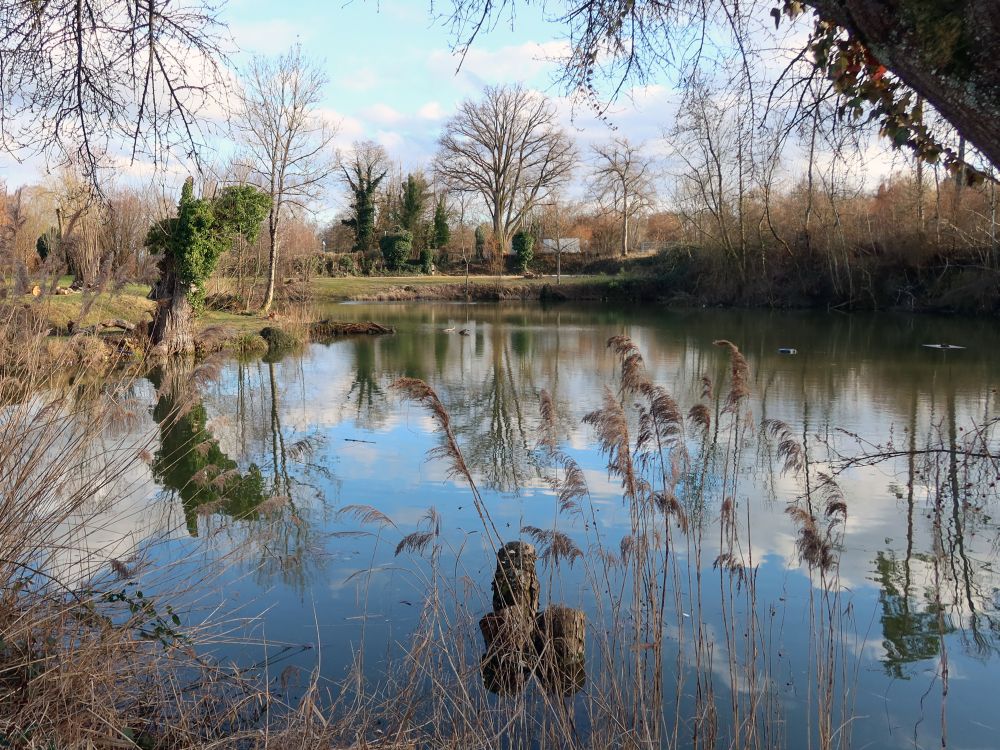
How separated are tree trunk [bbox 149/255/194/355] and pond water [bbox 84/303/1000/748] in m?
1.28

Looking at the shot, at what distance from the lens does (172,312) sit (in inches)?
655

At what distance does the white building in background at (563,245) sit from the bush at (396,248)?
903 cm

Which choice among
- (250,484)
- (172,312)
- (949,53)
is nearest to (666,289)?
(172,312)

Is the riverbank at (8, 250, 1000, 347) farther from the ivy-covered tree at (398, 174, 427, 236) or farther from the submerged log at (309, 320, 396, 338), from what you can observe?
the ivy-covered tree at (398, 174, 427, 236)

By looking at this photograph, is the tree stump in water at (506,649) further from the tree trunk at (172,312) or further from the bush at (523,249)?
the bush at (523,249)

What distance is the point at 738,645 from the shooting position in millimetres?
4895

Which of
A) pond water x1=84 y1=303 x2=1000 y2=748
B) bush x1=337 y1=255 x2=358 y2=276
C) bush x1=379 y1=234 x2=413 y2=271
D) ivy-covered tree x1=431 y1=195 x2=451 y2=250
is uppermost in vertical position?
ivy-covered tree x1=431 y1=195 x2=451 y2=250

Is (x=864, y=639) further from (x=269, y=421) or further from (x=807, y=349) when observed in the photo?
(x=807, y=349)

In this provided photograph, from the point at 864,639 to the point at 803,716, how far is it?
36.9 inches

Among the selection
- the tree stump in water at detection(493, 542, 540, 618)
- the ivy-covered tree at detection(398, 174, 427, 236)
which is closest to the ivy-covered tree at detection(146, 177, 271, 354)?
the tree stump in water at detection(493, 542, 540, 618)

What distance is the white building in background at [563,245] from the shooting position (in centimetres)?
5100

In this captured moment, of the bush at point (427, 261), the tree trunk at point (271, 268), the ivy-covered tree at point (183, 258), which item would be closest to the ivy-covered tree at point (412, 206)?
the bush at point (427, 261)

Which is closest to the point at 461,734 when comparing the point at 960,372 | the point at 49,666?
the point at 49,666

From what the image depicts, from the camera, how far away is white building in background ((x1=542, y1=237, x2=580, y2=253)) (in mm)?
51000
